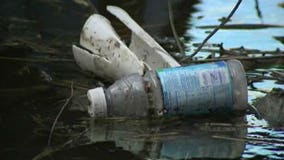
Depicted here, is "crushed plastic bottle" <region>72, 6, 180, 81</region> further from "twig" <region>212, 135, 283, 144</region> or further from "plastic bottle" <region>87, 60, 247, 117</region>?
"twig" <region>212, 135, 283, 144</region>

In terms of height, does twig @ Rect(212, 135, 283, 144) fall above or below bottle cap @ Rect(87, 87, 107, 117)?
below

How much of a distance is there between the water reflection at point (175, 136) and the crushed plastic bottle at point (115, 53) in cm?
33

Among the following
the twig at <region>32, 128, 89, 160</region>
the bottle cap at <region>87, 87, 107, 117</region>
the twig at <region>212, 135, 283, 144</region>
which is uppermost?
the bottle cap at <region>87, 87, 107, 117</region>

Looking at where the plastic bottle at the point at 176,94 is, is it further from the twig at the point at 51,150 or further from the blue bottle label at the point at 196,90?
the twig at the point at 51,150

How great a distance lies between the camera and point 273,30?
422 cm

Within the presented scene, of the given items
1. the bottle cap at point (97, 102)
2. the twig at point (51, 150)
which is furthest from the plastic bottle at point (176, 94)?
the twig at point (51, 150)

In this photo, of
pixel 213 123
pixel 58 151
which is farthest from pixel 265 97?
pixel 58 151

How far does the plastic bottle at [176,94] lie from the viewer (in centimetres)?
265

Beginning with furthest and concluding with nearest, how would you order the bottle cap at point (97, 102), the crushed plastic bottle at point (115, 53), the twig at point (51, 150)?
the crushed plastic bottle at point (115, 53), the bottle cap at point (97, 102), the twig at point (51, 150)

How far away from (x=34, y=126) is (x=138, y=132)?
0.42 m

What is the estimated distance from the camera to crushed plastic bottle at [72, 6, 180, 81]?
3.00 meters

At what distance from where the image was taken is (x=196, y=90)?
2.65 m

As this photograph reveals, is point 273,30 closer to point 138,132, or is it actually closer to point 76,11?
point 76,11

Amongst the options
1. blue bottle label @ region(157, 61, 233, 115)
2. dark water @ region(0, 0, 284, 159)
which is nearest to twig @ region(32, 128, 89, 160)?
dark water @ region(0, 0, 284, 159)
